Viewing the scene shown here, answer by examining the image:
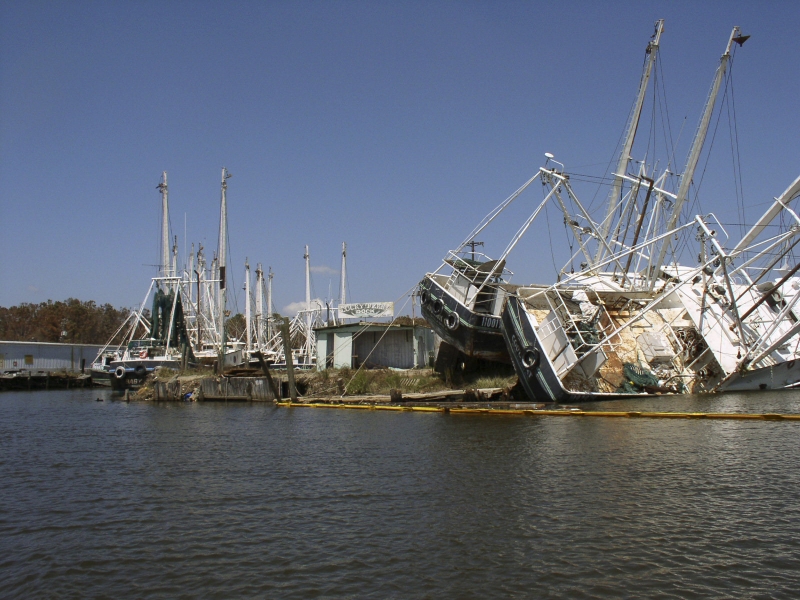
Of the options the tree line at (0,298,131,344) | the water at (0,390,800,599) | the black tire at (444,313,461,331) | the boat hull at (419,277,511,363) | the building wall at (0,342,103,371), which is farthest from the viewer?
the tree line at (0,298,131,344)

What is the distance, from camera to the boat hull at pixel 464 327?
112ft

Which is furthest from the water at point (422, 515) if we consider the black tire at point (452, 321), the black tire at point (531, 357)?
the black tire at point (452, 321)

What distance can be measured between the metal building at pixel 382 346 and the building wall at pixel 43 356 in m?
50.1

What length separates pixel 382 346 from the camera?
47250mm

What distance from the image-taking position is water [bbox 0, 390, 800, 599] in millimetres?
10086

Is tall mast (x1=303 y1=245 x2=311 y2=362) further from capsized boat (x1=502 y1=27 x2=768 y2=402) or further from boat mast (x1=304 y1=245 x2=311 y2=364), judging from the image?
capsized boat (x1=502 y1=27 x2=768 y2=402)

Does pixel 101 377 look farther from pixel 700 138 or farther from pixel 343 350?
pixel 700 138

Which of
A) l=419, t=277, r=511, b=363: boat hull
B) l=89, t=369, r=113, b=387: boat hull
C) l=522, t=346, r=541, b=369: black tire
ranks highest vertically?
l=419, t=277, r=511, b=363: boat hull

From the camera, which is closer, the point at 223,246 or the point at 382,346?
the point at 382,346

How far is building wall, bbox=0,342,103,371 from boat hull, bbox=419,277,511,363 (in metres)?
63.3

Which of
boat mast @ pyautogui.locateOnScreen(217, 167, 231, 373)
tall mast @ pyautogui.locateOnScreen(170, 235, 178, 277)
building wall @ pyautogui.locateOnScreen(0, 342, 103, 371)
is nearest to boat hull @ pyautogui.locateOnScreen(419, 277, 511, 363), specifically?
boat mast @ pyautogui.locateOnScreen(217, 167, 231, 373)

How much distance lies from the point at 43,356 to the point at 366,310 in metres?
54.5

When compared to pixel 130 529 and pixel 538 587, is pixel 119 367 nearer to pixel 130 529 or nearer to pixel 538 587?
pixel 130 529

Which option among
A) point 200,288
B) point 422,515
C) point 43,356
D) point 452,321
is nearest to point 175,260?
point 200,288
